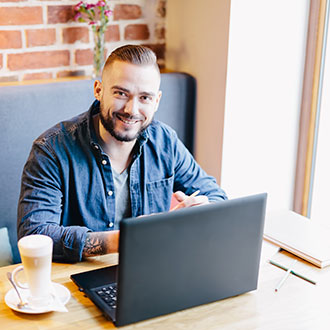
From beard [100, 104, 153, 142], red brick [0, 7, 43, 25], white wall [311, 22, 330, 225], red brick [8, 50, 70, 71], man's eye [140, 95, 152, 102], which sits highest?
red brick [0, 7, 43, 25]

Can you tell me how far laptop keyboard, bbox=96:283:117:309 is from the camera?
114cm

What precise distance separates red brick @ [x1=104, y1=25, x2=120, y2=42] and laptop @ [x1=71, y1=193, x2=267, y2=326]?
1.37 metres

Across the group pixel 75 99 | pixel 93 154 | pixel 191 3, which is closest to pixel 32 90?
pixel 75 99

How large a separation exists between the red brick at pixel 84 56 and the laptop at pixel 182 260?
4.20 feet

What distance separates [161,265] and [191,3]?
1.55 metres

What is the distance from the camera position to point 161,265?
106cm

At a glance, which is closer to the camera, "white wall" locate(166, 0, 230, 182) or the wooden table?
the wooden table

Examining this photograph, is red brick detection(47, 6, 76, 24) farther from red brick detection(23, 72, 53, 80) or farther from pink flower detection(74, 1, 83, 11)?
red brick detection(23, 72, 53, 80)

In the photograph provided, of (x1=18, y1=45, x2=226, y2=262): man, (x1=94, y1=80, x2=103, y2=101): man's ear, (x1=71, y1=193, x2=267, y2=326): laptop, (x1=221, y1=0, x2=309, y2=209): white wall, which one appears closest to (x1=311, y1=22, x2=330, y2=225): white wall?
(x1=221, y1=0, x2=309, y2=209): white wall

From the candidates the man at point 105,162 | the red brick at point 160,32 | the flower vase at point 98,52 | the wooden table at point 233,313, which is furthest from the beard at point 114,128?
the red brick at point 160,32

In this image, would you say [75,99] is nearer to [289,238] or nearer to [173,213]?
[289,238]

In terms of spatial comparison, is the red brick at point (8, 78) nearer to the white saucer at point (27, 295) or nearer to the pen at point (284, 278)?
the white saucer at point (27, 295)

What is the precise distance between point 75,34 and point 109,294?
4.48ft

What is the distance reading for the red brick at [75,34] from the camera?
223 cm
